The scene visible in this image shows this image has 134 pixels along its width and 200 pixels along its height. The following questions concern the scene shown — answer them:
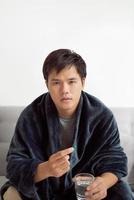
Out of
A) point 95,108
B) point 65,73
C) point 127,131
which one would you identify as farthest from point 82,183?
point 127,131

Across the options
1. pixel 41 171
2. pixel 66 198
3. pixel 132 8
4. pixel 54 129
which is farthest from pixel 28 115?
pixel 132 8

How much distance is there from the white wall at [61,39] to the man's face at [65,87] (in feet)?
1.89

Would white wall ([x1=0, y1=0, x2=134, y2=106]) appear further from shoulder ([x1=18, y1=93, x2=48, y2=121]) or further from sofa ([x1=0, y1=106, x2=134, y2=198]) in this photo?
shoulder ([x1=18, y1=93, x2=48, y2=121])

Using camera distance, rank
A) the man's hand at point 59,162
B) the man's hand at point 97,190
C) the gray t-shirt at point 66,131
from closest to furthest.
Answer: the man's hand at point 59,162 → the man's hand at point 97,190 → the gray t-shirt at point 66,131

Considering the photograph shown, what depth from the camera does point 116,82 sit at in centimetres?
193

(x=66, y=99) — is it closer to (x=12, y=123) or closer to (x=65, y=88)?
(x=65, y=88)

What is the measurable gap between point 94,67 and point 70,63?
24.6 inches

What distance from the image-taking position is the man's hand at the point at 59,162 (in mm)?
1125

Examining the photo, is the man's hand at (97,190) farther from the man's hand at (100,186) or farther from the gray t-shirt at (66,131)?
the gray t-shirt at (66,131)

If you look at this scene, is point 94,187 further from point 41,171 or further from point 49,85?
point 49,85

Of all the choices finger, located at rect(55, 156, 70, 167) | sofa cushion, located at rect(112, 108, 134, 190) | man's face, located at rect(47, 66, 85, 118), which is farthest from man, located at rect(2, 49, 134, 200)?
sofa cushion, located at rect(112, 108, 134, 190)

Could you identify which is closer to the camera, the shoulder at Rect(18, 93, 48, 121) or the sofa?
the shoulder at Rect(18, 93, 48, 121)

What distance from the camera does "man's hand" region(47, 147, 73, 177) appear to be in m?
1.12

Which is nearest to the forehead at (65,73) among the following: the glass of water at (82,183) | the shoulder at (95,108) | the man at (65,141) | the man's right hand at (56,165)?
the man at (65,141)
